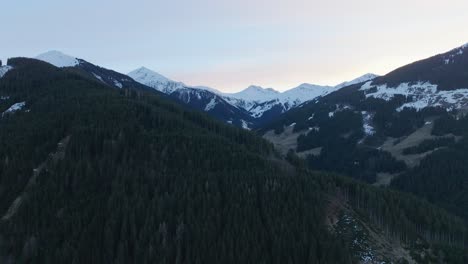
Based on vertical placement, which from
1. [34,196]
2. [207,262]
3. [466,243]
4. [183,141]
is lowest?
[466,243]

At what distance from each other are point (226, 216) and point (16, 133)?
4057 inches

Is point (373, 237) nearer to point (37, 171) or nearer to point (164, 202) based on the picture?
point (164, 202)

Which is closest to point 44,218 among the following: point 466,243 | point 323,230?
point 323,230

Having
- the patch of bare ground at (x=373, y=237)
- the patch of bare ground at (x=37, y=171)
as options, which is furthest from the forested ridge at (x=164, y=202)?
the patch of bare ground at (x=373, y=237)

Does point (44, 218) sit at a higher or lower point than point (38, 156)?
lower

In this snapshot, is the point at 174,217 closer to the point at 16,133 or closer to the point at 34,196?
the point at 34,196

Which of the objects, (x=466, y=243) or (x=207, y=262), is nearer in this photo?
(x=207, y=262)

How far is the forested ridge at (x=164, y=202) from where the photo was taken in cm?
11156

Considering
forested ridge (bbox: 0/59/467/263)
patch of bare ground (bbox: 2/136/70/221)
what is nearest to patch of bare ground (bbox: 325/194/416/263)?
forested ridge (bbox: 0/59/467/263)

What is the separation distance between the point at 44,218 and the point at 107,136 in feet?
158

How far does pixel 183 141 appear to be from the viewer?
16762 centimetres

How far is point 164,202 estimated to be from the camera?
12800cm

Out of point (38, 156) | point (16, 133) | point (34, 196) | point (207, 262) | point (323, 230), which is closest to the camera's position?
point (207, 262)

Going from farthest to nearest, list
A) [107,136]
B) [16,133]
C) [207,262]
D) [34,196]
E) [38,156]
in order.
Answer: [16,133] → [107,136] → [38,156] → [34,196] → [207,262]
